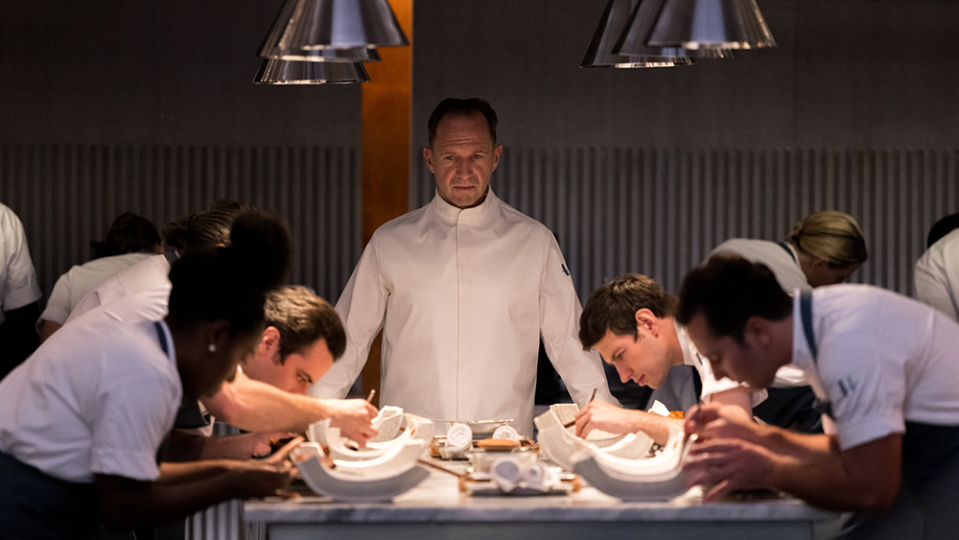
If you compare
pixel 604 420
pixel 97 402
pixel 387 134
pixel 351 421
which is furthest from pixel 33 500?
pixel 387 134

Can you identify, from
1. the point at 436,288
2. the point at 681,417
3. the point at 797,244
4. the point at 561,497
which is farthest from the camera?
the point at 797,244

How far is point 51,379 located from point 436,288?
1.40 meters

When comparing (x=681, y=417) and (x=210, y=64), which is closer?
(x=681, y=417)

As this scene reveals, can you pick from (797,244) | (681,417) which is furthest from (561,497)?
(797,244)

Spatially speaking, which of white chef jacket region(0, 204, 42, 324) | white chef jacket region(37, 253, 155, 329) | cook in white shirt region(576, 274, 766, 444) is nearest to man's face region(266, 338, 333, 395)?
cook in white shirt region(576, 274, 766, 444)

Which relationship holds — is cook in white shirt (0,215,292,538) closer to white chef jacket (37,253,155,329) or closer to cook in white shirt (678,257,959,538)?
cook in white shirt (678,257,959,538)

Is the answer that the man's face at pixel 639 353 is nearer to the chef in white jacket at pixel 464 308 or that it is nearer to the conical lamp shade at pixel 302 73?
the chef in white jacket at pixel 464 308

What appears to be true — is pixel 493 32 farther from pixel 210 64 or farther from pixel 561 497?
pixel 561 497

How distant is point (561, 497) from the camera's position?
5.41 ft

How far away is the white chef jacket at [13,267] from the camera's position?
372cm

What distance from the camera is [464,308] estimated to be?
2.78 meters

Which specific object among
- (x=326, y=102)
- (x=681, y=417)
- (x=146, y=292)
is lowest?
(x=681, y=417)

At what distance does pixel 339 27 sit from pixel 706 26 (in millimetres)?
751

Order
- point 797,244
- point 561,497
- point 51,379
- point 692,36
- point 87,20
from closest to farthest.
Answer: point 51,379 < point 561,497 < point 692,36 < point 797,244 < point 87,20
